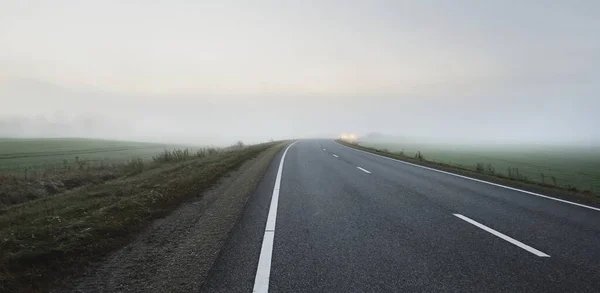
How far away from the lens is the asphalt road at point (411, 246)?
330 cm

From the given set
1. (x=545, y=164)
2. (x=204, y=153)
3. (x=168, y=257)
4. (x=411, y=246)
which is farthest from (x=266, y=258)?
(x=545, y=164)

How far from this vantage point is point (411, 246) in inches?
173

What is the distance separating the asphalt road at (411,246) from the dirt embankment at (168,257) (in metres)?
0.25

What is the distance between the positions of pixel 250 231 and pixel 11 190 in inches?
410

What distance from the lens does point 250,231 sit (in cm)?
510

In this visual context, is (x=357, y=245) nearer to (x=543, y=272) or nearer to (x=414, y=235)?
(x=414, y=235)

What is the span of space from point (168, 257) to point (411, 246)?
142 inches

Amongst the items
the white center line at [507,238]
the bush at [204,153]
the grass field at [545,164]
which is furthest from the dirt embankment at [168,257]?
the bush at [204,153]

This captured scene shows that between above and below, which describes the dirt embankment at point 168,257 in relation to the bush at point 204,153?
below

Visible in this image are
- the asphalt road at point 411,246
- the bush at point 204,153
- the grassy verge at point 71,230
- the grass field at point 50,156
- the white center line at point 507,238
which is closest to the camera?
the asphalt road at point 411,246

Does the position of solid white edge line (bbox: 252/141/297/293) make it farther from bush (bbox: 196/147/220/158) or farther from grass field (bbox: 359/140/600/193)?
bush (bbox: 196/147/220/158)

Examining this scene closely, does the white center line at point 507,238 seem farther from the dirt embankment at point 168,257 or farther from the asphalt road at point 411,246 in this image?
the dirt embankment at point 168,257

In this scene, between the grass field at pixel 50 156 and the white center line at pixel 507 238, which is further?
the grass field at pixel 50 156

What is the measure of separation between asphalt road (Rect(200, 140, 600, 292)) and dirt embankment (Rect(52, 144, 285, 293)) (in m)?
0.25
